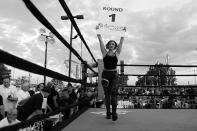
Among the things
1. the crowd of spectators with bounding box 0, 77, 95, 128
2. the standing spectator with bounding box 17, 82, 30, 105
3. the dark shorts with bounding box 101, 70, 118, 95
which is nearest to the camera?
the crowd of spectators with bounding box 0, 77, 95, 128

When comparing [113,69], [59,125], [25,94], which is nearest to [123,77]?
[25,94]

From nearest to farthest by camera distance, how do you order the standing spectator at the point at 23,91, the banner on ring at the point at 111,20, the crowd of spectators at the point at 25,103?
1. the crowd of spectators at the point at 25,103
2. the banner on ring at the point at 111,20
3. the standing spectator at the point at 23,91

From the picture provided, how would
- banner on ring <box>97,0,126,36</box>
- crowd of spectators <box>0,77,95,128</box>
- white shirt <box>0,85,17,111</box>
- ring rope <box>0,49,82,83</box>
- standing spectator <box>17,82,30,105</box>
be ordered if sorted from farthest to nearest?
standing spectator <box>17,82,30,105</box>
white shirt <box>0,85,17,111</box>
banner on ring <box>97,0,126,36</box>
crowd of spectators <box>0,77,95,128</box>
ring rope <box>0,49,82,83</box>

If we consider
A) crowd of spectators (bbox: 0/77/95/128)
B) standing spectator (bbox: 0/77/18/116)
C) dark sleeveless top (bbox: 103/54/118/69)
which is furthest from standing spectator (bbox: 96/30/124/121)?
standing spectator (bbox: 0/77/18/116)

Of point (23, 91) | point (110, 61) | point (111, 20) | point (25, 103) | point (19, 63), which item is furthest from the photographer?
point (23, 91)

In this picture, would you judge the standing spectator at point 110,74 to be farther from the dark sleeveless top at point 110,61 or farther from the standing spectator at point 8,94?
the standing spectator at point 8,94

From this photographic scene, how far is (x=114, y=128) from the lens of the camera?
127 inches

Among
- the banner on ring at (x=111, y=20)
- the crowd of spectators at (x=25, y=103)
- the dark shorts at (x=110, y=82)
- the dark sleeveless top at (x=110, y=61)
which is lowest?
the crowd of spectators at (x=25, y=103)

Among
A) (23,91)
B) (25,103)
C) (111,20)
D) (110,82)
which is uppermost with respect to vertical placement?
(111,20)

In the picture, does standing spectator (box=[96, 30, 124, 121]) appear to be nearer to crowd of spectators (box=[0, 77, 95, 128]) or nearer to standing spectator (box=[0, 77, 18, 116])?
crowd of spectators (box=[0, 77, 95, 128])

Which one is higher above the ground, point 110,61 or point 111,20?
point 111,20

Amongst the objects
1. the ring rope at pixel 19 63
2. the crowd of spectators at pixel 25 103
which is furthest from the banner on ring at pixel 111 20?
the ring rope at pixel 19 63

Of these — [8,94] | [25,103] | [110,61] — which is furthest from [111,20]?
[8,94]

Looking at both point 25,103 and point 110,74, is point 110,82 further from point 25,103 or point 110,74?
point 25,103
